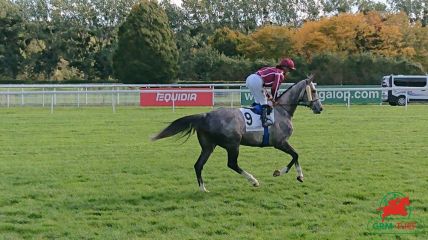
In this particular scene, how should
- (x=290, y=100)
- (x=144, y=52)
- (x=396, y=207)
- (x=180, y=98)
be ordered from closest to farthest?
(x=396, y=207), (x=290, y=100), (x=180, y=98), (x=144, y=52)

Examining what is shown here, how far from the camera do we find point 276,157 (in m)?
11.2

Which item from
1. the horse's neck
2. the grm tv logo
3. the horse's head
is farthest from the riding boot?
the grm tv logo

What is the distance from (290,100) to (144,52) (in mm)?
37385

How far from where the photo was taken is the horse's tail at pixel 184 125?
320 inches

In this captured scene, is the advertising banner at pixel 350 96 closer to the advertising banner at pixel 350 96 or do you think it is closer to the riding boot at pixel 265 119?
the advertising banner at pixel 350 96

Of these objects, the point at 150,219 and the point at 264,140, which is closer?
the point at 150,219

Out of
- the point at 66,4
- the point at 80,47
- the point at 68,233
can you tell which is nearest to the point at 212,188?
the point at 68,233

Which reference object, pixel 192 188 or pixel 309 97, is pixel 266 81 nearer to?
Result: pixel 309 97

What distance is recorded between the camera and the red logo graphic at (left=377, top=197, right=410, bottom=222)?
6.50 m

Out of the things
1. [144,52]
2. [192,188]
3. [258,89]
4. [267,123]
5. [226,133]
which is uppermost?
[144,52]

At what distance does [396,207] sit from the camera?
6.75 meters

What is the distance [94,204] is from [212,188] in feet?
5.41

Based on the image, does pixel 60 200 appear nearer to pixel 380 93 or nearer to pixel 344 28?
pixel 380 93

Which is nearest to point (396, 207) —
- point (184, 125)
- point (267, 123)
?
point (267, 123)
